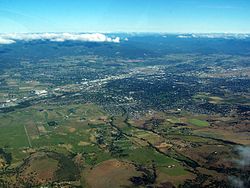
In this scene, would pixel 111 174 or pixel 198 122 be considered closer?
pixel 111 174

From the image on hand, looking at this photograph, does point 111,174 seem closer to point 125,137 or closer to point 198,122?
point 125,137

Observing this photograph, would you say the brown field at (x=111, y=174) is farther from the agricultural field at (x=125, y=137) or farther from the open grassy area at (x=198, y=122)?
the open grassy area at (x=198, y=122)

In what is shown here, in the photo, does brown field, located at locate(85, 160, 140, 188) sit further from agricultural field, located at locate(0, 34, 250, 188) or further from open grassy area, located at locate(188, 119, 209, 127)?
open grassy area, located at locate(188, 119, 209, 127)

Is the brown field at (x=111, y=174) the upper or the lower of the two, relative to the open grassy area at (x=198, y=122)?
upper

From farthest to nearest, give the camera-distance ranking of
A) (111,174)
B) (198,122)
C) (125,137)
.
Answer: (198,122), (125,137), (111,174)

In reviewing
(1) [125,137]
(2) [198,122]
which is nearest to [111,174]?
(1) [125,137]

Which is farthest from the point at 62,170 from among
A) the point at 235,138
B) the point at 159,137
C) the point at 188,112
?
the point at 188,112

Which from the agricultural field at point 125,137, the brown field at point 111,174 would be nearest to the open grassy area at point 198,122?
the agricultural field at point 125,137

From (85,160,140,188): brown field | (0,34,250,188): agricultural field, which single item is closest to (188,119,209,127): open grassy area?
(0,34,250,188): agricultural field

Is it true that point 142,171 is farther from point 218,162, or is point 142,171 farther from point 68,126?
point 68,126

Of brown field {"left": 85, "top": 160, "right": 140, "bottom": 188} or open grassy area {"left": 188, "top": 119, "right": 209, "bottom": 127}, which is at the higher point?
brown field {"left": 85, "top": 160, "right": 140, "bottom": 188}

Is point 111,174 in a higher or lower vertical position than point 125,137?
higher
